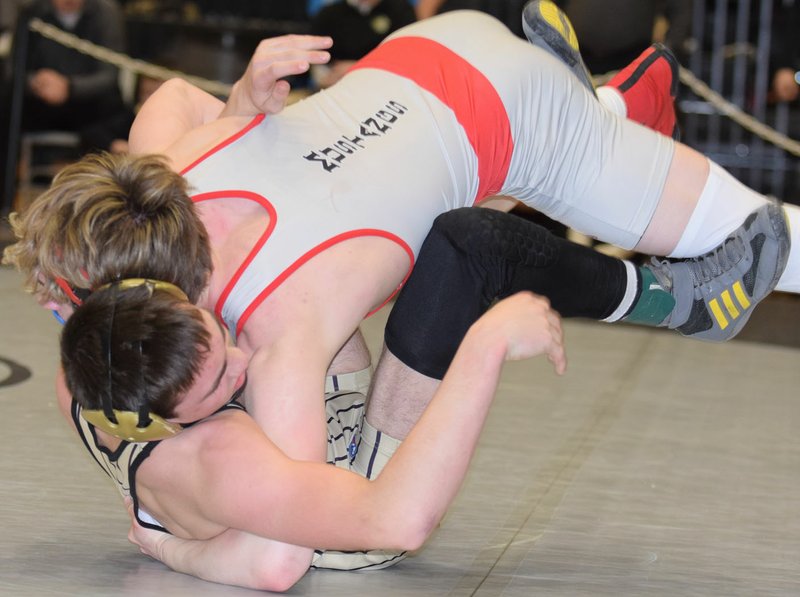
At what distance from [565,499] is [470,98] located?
0.80 metres

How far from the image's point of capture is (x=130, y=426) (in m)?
1.63

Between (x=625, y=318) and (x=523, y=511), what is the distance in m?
0.40

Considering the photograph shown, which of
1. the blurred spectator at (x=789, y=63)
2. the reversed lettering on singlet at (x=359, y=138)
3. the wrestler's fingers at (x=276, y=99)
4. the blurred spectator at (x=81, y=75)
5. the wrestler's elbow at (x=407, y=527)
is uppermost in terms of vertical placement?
the wrestler's fingers at (x=276, y=99)

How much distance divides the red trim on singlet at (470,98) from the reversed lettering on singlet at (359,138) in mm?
93

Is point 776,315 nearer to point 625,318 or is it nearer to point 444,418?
point 625,318

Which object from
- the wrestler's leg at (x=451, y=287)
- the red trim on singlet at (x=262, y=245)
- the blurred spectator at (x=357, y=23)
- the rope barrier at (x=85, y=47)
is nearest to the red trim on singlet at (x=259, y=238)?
the red trim on singlet at (x=262, y=245)

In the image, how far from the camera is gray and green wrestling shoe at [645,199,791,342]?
7.00 feet

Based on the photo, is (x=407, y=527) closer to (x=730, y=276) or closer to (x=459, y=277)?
(x=459, y=277)

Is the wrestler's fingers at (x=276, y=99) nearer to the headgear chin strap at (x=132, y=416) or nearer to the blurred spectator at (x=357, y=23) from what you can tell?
the headgear chin strap at (x=132, y=416)

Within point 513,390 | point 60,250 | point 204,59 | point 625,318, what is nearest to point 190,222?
point 60,250

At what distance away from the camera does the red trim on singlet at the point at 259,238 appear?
1.79 m

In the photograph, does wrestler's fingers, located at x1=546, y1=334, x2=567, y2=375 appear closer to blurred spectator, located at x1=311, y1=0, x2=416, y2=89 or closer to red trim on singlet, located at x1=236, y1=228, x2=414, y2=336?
red trim on singlet, located at x1=236, y1=228, x2=414, y2=336

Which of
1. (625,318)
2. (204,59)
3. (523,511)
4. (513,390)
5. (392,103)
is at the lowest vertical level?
(204,59)

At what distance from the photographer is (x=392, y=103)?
2.09 meters
